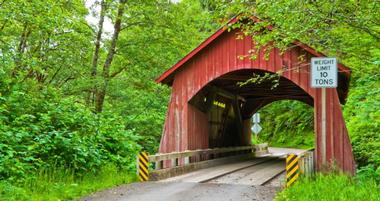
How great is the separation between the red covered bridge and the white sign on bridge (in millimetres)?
842

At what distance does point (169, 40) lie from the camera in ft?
55.1

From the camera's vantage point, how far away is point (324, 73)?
833 centimetres

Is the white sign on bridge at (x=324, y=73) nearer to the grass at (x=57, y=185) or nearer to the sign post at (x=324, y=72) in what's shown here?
the sign post at (x=324, y=72)

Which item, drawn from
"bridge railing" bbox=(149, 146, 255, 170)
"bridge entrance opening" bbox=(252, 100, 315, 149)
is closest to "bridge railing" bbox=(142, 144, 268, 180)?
"bridge railing" bbox=(149, 146, 255, 170)

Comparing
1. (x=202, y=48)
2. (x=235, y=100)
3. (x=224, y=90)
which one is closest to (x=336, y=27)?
(x=202, y=48)

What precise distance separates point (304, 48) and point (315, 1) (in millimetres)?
2942

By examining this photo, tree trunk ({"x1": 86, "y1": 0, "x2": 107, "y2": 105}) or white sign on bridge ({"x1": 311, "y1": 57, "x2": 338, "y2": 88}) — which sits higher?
tree trunk ({"x1": 86, "y1": 0, "x2": 107, "y2": 105})

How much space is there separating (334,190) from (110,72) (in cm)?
1279

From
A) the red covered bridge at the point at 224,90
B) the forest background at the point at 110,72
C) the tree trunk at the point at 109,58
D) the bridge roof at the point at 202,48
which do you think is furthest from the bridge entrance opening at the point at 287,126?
the bridge roof at the point at 202,48

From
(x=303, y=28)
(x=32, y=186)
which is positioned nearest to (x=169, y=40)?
(x=303, y=28)

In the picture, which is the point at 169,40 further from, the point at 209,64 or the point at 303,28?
the point at 303,28

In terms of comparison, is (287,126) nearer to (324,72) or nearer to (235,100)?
(235,100)

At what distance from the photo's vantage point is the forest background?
7.64 meters

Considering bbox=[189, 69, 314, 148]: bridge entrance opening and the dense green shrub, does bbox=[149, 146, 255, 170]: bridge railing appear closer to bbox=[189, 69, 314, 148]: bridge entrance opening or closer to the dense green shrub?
bbox=[189, 69, 314, 148]: bridge entrance opening
